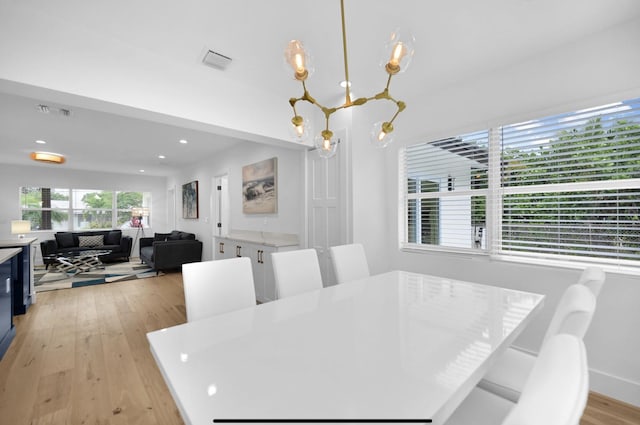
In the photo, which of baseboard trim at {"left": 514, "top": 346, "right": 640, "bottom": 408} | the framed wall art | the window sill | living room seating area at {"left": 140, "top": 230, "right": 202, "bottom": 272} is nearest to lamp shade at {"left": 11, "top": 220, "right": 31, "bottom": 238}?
living room seating area at {"left": 140, "top": 230, "right": 202, "bottom": 272}

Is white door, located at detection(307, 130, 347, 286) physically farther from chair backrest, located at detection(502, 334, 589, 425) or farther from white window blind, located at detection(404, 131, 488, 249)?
chair backrest, located at detection(502, 334, 589, 425)

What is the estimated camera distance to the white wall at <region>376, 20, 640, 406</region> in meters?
1.89

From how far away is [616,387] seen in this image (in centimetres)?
192

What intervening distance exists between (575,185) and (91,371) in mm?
3951

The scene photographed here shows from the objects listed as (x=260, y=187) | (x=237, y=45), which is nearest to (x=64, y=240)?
(x=260, y=187)

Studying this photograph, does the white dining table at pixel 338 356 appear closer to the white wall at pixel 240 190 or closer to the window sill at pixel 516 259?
the window sill at pixel 516 259

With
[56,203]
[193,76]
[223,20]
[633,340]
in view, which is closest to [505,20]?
[223,20]

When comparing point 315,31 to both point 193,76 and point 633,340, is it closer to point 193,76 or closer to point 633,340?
point 193,76

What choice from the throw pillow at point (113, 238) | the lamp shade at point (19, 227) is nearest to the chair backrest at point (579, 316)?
the lamp shade at point (19, 227)

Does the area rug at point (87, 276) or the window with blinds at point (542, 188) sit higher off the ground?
the window with blinds at point (542, 188)

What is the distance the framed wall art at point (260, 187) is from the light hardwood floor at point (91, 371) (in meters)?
1.83

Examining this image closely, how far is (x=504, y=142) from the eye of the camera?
246cm

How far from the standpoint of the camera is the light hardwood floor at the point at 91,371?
1.77m

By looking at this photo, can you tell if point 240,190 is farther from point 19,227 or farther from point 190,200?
point 19,227
